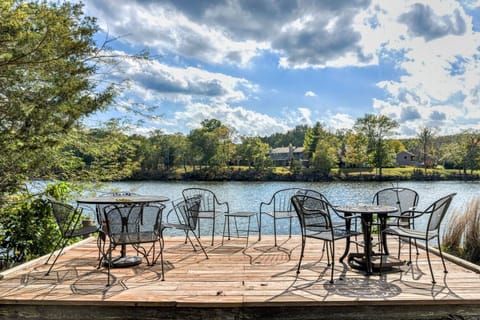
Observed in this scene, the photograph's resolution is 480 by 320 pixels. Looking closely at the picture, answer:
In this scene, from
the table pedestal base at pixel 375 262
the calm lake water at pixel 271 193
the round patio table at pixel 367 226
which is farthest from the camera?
the calm lake water at pixel 271 193

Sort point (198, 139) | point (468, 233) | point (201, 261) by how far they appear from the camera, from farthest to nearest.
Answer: point (198, 139) → point (468, 233) → point (201, 261)

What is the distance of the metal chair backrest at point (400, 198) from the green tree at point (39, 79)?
4041 mm

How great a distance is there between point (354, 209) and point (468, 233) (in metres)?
2.73

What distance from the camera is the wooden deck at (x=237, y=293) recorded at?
2.62m

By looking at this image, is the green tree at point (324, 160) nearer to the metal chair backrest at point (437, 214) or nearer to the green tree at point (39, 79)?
the metal chair backrest at point (437, 214)

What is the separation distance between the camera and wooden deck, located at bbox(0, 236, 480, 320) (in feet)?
8.60

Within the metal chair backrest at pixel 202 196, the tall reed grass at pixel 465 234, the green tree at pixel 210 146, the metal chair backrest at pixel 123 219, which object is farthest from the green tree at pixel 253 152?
the metal chair backrest at pixel 123 219

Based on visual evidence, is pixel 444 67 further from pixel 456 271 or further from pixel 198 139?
pixel 198 139

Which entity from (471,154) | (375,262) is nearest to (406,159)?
(471,154)

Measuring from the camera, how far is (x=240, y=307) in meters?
2.61

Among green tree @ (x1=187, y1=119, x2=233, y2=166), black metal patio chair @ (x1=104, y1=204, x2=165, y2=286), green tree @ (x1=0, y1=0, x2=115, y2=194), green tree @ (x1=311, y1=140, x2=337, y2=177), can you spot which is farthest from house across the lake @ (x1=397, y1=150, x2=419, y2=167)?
green tree @ (x1=0, y1=0, x2=115, y2=194)

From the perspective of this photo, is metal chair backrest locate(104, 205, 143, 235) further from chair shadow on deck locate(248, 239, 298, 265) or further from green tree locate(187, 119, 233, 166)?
green tree locate(187, 119, 233, 166)

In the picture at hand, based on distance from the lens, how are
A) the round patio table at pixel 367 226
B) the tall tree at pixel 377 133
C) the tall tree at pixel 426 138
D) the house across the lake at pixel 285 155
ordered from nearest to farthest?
the round patio table at pixel 367 226, the tall tree at pixel 377 133, the tall tree at pixel 426 138, the house across the lake at pixel 285 155

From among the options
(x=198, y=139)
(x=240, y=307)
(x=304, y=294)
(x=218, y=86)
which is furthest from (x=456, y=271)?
(x=198, y=139)
